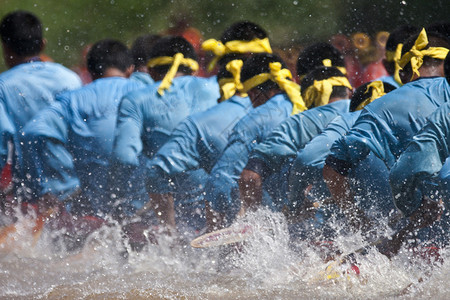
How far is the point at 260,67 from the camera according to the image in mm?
4793

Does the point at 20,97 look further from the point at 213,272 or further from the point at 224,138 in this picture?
the point at 213,272

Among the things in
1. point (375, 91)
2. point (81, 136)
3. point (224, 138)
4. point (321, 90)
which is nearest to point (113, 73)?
point (81, 136)

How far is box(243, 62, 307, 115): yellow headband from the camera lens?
15.4 feet

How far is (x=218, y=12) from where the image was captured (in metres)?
9.72

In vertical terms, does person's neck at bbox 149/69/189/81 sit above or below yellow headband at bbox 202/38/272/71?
below

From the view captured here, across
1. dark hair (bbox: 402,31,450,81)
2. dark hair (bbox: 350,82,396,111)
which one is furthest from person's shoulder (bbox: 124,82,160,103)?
dark hair (bbox: 402,31,450,81)

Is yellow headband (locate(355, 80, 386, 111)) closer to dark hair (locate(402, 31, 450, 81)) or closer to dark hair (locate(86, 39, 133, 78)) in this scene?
dark hair (locate(402, 31, 450, 81))

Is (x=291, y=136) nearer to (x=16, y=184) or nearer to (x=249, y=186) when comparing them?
(x=249, y=186)

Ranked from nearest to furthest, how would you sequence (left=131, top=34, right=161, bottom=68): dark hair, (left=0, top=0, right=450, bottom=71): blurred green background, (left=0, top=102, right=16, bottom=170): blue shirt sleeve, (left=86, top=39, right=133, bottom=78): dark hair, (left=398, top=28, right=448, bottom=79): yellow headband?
(left=398, top=28, right=448, bottom=79): yellow headband → (left=0, top=102, right=16, bottom=170): blue shirt sleeve → (left=86, top=39, right=133, bottom=78): dark hair → (left=131, top=34, right=161, bottom=68): dark hair → (left=0, top=0, right=450, bottom=71): blurred green background

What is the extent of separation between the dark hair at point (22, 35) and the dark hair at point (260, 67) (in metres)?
1.53

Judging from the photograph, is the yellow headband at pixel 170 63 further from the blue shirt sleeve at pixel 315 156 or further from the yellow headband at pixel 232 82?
the blue shirt sleeve at pixel 315 156

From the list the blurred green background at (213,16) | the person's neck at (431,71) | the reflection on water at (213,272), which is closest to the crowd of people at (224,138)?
the person's neck at (431,71)

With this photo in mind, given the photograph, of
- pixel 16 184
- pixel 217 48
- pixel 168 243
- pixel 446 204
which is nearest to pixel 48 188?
pixel 16 184

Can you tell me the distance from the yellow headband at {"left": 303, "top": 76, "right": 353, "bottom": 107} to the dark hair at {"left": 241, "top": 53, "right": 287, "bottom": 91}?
0.20 m
